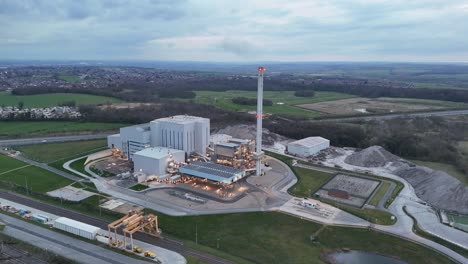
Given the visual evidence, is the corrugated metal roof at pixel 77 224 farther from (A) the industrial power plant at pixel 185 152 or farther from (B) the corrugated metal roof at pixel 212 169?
(B) the corrugated metal roof at pixel 212 169

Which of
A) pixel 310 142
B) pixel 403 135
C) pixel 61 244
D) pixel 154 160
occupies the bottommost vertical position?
pixel 61 244

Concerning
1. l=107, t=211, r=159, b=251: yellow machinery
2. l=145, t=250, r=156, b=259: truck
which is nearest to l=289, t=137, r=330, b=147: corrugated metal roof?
l=107, t=211, r=159, b=251: yellow machinery

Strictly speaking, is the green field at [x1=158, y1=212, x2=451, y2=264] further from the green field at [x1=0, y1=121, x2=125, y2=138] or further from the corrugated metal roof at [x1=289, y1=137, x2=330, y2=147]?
the green field at [x1=0, y1=121, x2=125, y2=138]

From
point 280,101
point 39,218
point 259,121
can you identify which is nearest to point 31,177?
point 39,218

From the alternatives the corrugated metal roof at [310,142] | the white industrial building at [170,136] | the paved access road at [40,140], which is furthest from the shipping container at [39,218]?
the corrugated metal roof at [310,142]

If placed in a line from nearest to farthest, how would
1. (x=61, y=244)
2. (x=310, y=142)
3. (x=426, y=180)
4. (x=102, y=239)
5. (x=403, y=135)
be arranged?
1. (x=61, y=244)
2. (x=102, y=239)
3. (x=426, y=180)
4. (x=310, y=142)
5. (x=403, y=135)

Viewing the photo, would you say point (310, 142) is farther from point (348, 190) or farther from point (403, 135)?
point (348, 190)

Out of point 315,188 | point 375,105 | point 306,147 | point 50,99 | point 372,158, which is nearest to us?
point 315,188
